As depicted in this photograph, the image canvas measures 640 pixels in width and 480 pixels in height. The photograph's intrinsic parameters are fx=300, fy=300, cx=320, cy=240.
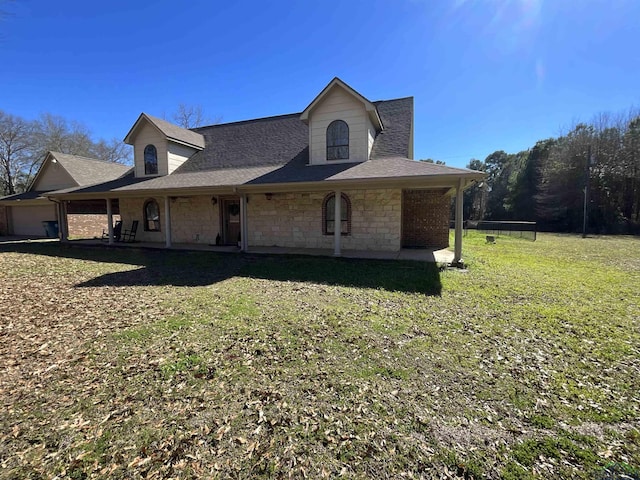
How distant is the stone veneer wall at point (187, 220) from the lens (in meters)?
13.2

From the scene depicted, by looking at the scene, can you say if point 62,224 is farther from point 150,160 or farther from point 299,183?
point 299,183

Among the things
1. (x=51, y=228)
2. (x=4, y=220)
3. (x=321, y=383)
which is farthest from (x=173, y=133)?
(x=4, y=220)

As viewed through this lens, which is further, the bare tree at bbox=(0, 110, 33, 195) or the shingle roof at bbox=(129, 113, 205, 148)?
the bare tree at bbox=(0, 110, 33, 195)

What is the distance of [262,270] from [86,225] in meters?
16.5

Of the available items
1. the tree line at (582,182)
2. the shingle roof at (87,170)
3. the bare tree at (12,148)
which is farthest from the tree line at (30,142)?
the tree line at (582,182)

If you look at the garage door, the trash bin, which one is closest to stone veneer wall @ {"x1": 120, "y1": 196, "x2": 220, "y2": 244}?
the trash bin

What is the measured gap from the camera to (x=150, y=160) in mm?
14188

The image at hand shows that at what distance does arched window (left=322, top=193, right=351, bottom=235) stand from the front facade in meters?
0.04

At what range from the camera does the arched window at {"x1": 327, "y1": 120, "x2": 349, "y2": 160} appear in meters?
10.9

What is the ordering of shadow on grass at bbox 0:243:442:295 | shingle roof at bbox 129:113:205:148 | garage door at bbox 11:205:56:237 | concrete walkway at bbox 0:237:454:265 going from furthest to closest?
garage door at bbox 11:205:56:237, shingle roof at bbox 129:113:205:148, concrete walkway at bbox 0:237:454:265, shadow on grass at bbox 0:243:442:295

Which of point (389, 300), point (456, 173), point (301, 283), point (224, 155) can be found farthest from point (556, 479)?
point (224, 155)

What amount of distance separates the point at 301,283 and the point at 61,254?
10.8 metres

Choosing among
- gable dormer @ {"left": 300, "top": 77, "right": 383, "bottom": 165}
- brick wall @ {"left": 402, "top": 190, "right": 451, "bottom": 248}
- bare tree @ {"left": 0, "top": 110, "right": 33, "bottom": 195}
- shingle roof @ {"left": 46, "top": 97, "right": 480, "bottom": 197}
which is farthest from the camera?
bare tree @ {"left": 0, "top": 110, "right": 33, "bottom": 195}

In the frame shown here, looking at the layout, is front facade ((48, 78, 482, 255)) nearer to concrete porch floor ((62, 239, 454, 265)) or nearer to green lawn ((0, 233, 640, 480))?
concrete porch floor ((62, 239, 454, 265))
